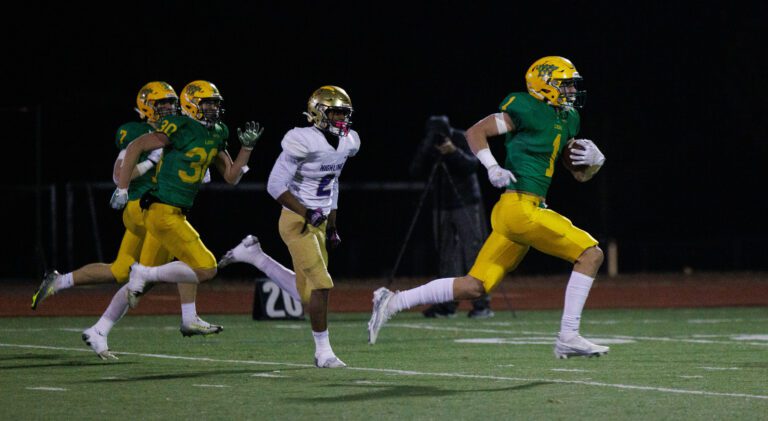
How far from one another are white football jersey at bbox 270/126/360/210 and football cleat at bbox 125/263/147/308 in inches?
45.2

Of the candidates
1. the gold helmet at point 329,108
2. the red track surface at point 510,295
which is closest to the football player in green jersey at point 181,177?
the gold helmet at point 329,108

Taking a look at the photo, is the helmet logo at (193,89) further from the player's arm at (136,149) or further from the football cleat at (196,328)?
the football cleat at (196,328)

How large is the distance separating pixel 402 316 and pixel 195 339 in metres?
3.67

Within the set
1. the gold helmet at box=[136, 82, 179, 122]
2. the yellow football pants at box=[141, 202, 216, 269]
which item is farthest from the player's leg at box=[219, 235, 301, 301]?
the gold helmet at box=[136, 82, 179, 122]

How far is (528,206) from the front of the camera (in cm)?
860

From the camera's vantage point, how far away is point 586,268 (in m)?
8.53

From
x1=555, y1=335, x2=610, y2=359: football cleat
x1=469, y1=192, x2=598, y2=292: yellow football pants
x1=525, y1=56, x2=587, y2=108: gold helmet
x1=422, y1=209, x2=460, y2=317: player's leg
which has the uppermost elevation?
x1=525, y1=56, x2=587, y2=108: gold helmet

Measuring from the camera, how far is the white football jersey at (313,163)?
9.19 metres

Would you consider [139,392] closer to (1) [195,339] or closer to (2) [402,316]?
(1) [195,339]

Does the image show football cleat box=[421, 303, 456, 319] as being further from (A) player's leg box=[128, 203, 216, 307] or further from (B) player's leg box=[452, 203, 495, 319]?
(A) player's leg box=[128, 203, 216, 307]

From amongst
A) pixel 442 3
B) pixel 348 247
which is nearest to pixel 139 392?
pixel 348 247

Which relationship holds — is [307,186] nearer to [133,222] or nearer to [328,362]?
[328,362]

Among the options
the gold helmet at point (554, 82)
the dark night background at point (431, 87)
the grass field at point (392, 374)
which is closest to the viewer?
the grass field at point (392, 374)

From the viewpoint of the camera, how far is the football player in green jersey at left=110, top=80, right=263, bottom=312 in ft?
31.9
